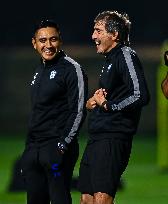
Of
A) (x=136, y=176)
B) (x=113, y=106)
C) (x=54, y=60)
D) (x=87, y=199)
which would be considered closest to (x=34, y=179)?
(x=87, y=199)

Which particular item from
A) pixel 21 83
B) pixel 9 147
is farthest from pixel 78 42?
pixel 9 147

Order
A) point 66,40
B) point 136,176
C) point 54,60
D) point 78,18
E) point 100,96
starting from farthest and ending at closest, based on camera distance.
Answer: point 78,18 → point 66,40 → point 136,176 → point 54,60 → point 100,96

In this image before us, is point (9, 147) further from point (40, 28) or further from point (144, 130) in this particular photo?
point (40, 28)

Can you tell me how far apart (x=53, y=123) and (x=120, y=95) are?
0.57 metres

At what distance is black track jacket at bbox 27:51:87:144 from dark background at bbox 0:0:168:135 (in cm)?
1338

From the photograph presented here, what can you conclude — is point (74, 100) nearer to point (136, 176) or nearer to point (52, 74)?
point (52, 74)

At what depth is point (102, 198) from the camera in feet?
24.6

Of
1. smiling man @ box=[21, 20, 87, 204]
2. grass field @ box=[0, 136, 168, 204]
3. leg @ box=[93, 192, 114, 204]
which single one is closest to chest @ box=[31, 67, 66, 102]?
smiling man @ box=[21, 20, 87, 204]

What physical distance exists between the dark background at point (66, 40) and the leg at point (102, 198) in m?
13.5

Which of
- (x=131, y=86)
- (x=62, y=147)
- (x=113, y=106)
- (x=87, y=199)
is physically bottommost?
(x=87, y=199)

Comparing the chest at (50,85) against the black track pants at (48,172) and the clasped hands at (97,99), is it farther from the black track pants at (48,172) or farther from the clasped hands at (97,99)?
the black track pants at (48,172)

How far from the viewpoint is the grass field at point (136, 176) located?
1211cm

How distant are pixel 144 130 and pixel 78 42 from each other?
3513 mm

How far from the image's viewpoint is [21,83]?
21938mm
